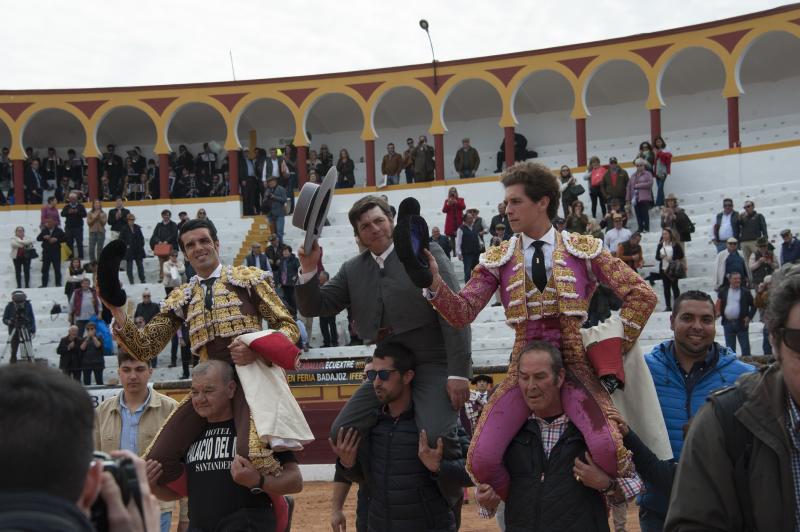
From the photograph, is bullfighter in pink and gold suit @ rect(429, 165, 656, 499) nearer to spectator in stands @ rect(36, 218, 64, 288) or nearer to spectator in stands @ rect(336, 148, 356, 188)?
spectator in stands @ rect(36, 218, 64, 288)

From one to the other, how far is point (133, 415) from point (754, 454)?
4.03 m

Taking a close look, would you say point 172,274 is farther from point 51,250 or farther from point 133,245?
point 51,250

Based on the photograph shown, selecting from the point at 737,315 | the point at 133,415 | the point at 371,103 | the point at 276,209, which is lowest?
the point at 737,315

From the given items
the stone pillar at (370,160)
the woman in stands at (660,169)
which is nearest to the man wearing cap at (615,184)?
the woman in stands at (660,169)

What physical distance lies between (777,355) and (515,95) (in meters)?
22.3

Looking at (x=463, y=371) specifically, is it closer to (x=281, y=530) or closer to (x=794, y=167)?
(x=281, y=530)

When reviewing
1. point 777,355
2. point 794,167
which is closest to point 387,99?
point 794,167

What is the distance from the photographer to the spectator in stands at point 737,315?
12.8 meters

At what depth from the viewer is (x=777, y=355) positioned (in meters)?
2.40

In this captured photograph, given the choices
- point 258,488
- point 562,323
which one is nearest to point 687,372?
point 562,323

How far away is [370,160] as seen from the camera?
24203 mm

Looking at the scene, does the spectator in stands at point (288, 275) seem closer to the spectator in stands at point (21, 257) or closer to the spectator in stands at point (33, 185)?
the spectator in stands at point (21, 257)

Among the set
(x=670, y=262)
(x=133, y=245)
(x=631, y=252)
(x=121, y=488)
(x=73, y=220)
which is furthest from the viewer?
(x=73, y=220)

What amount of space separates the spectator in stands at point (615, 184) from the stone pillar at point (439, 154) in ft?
18.4
